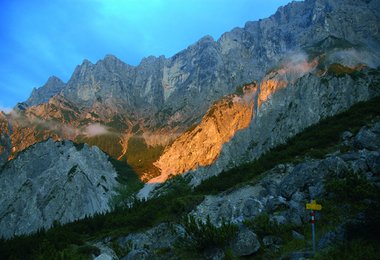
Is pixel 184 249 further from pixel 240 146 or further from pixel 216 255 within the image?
pixel 240 146

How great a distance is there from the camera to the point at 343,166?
2086cm

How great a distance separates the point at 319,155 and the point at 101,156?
137 meters

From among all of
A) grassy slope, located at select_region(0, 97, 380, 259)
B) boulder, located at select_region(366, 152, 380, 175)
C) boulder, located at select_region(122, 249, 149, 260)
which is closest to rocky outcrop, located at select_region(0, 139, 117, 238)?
grassy slope, located at select_region(0, 97, 380, 259)

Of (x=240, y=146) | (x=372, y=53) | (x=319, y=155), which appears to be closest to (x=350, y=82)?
(x=240, y=146)

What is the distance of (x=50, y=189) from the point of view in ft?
373

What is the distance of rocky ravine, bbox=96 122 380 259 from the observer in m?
14.5

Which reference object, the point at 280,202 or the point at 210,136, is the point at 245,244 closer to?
the point at 280,202

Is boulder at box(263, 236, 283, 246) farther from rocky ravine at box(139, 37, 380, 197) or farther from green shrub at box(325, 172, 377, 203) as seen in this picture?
rocky ravine at box(139, 37, 380, 197)

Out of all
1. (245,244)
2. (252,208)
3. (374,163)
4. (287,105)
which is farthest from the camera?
(287,105)

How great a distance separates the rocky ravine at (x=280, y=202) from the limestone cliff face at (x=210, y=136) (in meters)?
113

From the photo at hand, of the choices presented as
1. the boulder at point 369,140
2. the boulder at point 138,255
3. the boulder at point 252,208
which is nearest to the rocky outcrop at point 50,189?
the boulder at point 252,208

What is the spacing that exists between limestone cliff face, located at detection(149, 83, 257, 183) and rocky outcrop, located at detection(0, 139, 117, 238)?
33879mm

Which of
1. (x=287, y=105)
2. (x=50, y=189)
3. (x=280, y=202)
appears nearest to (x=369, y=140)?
(x=280, y=202)

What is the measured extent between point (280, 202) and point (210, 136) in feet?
478
